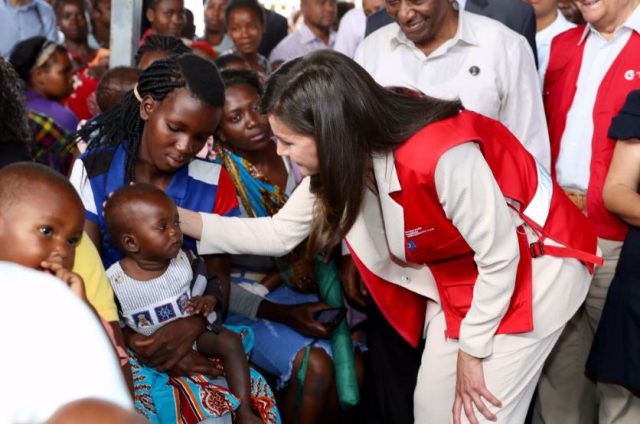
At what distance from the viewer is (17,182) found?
1.66 metres

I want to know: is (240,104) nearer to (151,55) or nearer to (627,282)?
(151,55)

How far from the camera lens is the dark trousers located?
9.71 feet

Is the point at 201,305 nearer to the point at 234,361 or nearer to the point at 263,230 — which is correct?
the point at 234,361

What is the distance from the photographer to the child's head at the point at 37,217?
62.2 inches

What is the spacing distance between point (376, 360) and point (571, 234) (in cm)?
100

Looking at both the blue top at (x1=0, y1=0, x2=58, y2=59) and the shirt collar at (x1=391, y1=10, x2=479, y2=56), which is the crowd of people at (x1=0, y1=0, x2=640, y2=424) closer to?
the shirt collar at (x1=391, y1=10, x2=479, y2=56)

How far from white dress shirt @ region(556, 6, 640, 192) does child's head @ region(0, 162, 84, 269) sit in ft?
6.34

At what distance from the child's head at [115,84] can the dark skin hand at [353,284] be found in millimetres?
1195

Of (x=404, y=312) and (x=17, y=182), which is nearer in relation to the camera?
(x=17, y=182)

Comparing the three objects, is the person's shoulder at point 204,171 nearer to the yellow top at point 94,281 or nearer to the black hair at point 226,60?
the yellow top at point 94,281

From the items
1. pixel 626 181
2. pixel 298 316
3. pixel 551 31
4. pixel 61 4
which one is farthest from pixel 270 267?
pixel 61 4

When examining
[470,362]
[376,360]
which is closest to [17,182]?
[470,362]

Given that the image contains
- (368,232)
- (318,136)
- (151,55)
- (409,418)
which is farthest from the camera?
(151,55)

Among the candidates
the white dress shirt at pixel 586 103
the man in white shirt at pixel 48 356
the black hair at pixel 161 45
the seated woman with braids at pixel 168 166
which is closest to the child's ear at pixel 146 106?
the seated woman with braids at pixel 168 166
